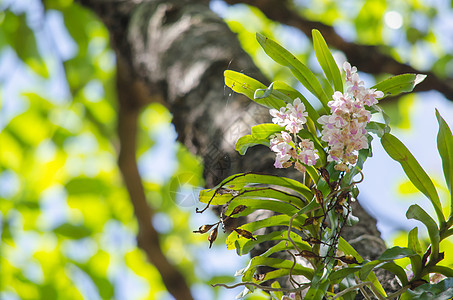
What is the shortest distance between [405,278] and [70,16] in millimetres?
2015

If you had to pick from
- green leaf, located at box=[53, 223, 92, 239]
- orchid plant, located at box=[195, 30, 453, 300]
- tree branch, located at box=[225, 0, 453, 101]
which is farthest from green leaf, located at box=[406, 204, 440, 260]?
green leaf, located at box=[53, 223, 92, 239]

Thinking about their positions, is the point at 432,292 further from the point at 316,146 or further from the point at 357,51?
the point at 357,51

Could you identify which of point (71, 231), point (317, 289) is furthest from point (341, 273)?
point (71, 231)

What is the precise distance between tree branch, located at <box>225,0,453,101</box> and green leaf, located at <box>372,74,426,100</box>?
2.88 ft

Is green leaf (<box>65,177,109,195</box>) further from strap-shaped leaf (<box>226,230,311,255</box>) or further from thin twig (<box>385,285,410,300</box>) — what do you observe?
thin twig (<box>385,285,410,300</box>)

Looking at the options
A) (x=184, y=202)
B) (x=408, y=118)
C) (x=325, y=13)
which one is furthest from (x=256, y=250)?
(x=325, y=13)

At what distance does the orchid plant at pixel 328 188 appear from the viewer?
46 cm

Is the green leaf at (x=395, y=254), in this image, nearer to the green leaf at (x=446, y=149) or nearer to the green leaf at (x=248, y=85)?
the green leaf at (x=446, y=149)

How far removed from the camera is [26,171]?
2.18 m

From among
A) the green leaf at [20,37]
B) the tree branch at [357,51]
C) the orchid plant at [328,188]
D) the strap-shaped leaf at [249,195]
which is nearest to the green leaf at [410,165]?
the orchid plant at [328,188]

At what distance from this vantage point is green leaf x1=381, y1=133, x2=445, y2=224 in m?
0.49

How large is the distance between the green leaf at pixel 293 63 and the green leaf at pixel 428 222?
15 centimetres

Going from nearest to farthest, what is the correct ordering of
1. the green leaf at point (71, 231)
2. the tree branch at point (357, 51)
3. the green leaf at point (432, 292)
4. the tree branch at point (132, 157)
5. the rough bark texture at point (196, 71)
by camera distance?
the green leaf at point (432, 292)
the rough bark texture at point (196, 71)
the tree branch at point (357, 51)
the green leaf at point (71, 231)
the tree branch at point (132, 157)

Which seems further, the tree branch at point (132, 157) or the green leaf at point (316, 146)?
the tree branch at point (132, 157)
